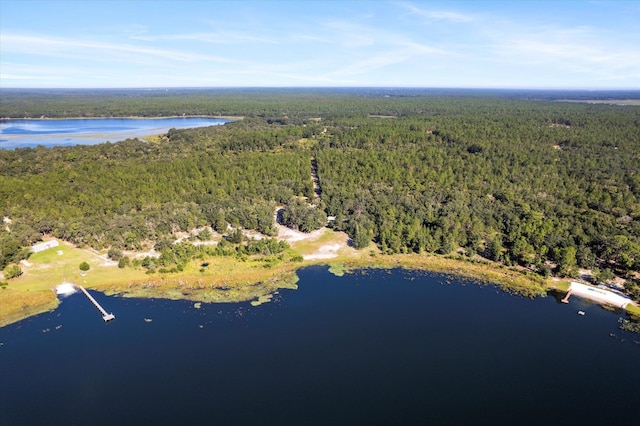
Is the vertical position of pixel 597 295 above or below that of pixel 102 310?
below

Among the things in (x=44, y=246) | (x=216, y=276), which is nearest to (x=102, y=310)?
(x=216, y=276)

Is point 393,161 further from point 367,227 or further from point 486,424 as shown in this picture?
point 486,424

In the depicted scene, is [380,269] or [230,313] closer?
[230,313]

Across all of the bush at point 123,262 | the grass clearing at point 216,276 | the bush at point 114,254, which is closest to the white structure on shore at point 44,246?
the grass clearing at point 216,276

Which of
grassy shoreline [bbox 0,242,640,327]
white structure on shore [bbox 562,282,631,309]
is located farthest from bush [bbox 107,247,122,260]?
white structure on shore [bbox 562,282,631,309]

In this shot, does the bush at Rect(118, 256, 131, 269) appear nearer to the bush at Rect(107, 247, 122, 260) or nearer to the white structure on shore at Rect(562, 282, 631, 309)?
the bush at Rect(107, 247, 122, 260)

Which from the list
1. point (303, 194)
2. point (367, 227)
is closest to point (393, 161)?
point (303, 194)

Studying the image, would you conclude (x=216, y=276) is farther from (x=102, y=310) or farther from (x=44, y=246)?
(x=44, y=246)
